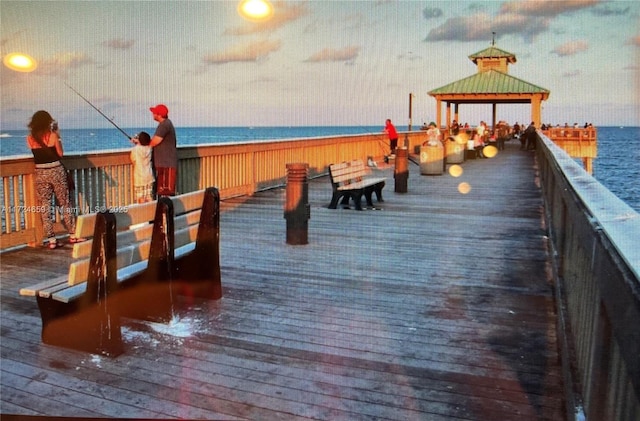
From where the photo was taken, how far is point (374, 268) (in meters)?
6.63

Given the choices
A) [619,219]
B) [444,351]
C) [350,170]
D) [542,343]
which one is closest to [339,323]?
[444,351]

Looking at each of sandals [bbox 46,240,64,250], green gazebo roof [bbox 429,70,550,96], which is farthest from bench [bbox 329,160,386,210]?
green gazebo roof [bbox 429,70,550,96]

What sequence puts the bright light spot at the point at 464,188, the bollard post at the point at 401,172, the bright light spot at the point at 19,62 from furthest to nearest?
the bright light spot at the point at 464,188 → the bollard post at the point at 401,172 → the bright light spot at the point at 19,62

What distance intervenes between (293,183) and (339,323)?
3.17 metres

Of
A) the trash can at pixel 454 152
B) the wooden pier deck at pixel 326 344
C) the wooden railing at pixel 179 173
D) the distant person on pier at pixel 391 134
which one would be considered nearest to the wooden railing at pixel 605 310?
the wooden pier deck at pixel 326 344

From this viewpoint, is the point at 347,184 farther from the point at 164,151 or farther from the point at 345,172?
the point at 164,151

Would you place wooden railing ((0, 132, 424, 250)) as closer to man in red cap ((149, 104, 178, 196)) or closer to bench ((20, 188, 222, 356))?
man in red cap ((149, 104, 178, 196))

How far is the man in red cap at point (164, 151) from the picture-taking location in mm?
7930

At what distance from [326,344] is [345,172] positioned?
689cm

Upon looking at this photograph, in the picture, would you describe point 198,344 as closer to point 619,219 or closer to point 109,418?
point 109,418

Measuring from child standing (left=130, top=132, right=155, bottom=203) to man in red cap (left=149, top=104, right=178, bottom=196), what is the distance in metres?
0.09

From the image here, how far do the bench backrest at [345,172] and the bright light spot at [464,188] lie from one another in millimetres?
3203

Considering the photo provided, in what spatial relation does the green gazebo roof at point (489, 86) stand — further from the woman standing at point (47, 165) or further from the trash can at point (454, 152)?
the woman standing at point (47, 165)

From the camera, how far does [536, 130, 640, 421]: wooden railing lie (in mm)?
1754
